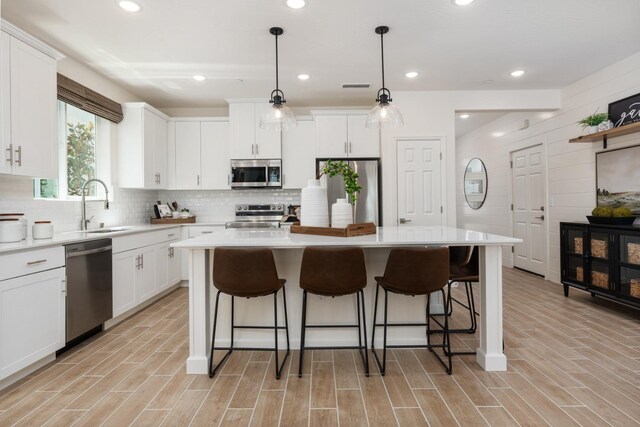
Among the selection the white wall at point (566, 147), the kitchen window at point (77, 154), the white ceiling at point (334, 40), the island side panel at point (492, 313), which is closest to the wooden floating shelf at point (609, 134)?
the white wall at point (566, 147)

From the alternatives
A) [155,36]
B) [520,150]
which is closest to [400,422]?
[155,36]

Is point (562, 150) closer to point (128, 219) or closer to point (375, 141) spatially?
point (375, 141)

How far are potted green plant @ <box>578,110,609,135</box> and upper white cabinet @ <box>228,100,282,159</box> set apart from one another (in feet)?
13.0

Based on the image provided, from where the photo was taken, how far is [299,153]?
5.01 meters

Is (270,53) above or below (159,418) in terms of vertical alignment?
above

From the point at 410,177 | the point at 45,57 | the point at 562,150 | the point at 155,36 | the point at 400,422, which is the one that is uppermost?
the point at 155,36

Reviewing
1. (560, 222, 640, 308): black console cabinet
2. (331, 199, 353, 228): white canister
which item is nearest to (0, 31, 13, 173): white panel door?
(331, 199, 353, 228): white canister

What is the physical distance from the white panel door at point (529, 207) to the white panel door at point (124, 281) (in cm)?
571

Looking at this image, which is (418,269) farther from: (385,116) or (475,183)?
(475,183)

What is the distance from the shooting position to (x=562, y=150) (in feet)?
15.6

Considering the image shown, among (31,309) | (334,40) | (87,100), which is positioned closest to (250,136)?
(87,100)

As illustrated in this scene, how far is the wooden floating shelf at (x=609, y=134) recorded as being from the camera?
11.7 feet

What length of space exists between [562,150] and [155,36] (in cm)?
535

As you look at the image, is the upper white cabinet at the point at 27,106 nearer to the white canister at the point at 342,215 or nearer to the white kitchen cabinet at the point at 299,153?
the white canister at the point at 342,215
